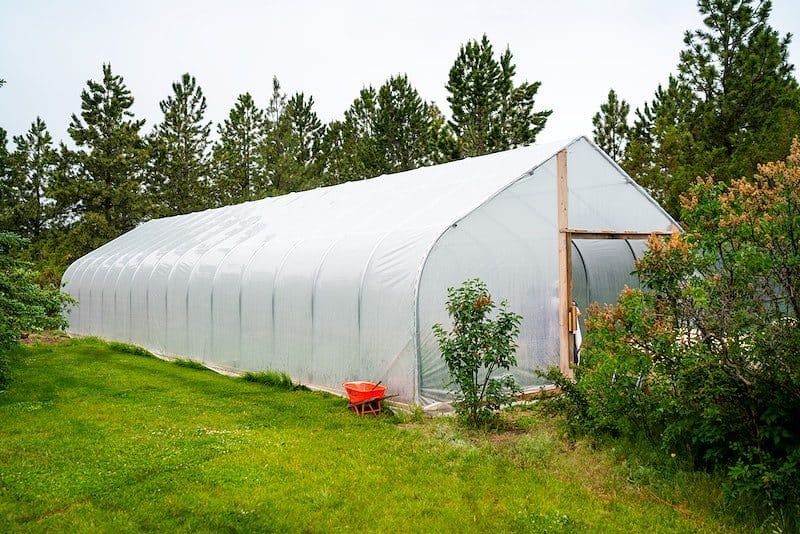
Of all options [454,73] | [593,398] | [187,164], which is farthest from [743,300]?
[187,164]

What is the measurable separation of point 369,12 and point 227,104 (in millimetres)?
21578

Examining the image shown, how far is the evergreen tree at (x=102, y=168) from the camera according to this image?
28.8 metres

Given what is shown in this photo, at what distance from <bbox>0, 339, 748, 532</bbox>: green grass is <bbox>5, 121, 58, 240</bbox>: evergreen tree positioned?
26.7 meters

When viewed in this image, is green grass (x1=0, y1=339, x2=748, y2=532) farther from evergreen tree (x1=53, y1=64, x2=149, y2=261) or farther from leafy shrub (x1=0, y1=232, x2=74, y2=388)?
evergreen tree (x1=53, y1=64, x2=149, y2=261)

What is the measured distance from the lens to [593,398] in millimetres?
→ 6469

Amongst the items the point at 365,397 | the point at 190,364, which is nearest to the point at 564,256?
the point at 365,397

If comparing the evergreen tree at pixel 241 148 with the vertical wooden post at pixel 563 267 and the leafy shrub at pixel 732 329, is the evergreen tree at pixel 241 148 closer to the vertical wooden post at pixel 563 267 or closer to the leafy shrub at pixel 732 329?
the vertical wooden post at pixel 563 267

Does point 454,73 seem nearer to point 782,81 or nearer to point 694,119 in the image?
point 694,119

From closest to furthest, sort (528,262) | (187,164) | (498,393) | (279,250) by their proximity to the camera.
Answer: (498,393) → (528,262) → (279,250) → (187,164)

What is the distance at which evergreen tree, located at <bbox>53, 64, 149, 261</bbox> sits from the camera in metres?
28.8

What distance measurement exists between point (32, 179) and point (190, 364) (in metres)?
26.0

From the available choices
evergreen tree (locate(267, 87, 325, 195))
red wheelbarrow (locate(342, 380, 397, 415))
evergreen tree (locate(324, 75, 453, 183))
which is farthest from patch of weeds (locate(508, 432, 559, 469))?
evergreen tree (locate(267, 87, 325, 195))

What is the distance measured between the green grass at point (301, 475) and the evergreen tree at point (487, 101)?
20.6m

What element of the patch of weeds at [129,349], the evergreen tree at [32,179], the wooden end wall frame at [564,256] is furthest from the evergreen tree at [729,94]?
the evergreen tree at [32,179]
